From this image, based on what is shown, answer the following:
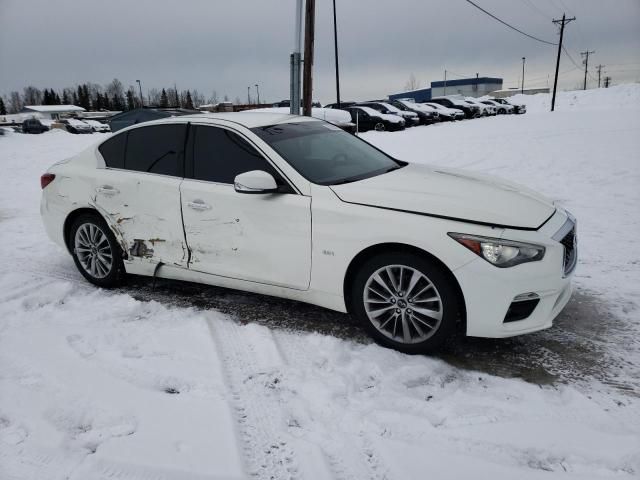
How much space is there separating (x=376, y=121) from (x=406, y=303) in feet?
67.4

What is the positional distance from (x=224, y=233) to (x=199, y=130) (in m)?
1.00

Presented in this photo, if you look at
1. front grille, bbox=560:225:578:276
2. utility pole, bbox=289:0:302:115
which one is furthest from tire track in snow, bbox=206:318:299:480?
utility pole, bbox=289:0:302:115

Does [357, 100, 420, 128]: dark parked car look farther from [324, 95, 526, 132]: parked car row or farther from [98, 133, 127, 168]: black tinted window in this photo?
[98, 133, 127, 168]: black tinted window

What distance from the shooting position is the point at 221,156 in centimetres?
411

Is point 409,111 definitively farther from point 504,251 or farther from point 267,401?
point 267,401

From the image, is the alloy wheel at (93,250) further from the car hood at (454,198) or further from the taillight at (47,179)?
the car hood at (454,198)

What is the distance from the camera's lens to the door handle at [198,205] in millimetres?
4016

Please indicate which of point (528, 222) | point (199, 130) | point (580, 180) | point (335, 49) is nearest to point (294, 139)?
point (199, 130)

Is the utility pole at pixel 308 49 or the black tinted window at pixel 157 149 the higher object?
the utility pole at pixel 308 49

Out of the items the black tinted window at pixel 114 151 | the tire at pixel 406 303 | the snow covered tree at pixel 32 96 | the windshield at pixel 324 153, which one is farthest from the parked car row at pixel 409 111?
the snow covered tree at pixel 32 96

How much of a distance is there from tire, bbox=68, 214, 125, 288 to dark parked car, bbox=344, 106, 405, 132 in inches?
749

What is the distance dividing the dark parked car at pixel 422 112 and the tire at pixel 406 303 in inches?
989

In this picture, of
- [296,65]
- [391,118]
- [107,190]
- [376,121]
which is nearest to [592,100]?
[391,118]

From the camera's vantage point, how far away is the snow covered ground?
244 cm
